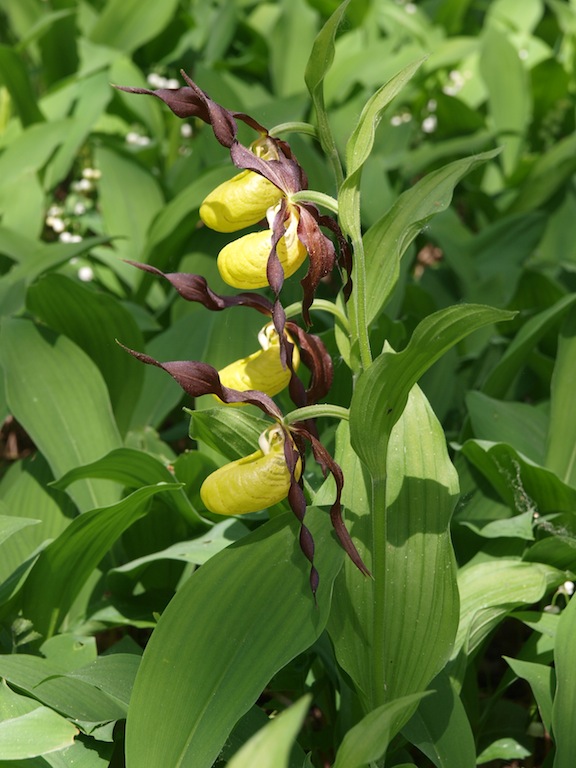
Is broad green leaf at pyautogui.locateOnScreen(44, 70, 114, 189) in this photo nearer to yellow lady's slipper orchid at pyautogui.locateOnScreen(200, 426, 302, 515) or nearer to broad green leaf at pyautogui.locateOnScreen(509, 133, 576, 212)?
broad green leaf at pyautogui.locateOnScreen(509, 133, 576, 212)

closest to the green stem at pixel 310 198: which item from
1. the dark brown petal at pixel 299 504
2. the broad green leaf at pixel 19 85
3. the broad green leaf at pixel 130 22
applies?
the dark brown petal at pixel 299 504

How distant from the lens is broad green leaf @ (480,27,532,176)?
7.93 feet

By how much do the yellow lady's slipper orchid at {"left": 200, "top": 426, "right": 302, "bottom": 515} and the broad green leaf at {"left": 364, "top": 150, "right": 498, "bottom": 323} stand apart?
17cm

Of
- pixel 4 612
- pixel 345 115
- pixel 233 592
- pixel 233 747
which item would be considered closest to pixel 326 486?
pixel 233 592

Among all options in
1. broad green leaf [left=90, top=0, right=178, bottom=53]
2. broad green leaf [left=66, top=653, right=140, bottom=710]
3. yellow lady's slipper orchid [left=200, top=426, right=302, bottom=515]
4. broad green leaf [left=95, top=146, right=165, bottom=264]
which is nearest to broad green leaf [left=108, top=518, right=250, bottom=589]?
broad green leaf [left=66, top=653, right=140, bottom=710]

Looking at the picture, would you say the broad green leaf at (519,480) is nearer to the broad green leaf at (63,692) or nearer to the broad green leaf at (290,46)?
the broad green leaf at (63,692)

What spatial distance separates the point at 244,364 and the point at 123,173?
126cm

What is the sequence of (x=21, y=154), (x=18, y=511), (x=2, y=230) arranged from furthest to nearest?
(x=21, y=154) → (x=2, y=230) → (x=18, y=511)

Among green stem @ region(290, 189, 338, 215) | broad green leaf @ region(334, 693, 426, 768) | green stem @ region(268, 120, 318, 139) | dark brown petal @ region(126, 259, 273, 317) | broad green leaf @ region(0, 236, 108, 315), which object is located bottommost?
broad green leaf @ region(334, 693, 426, 768)

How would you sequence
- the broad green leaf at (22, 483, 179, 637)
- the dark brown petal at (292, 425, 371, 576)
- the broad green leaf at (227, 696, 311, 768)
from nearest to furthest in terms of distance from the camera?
the broad green leaf at (227, 696, 311, 768), the dark brown petal at (292, 425, 371, 576), the broad green leaf at (22, 483, 179, 637)

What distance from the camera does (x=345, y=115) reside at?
238 cm

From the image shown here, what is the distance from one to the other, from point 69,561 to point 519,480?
0.60 meters

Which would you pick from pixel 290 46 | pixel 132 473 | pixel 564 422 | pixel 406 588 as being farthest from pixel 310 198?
pixel 290 46

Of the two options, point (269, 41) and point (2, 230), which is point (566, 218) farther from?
point (2, 230)
